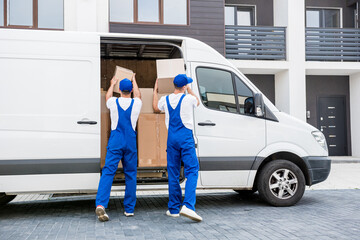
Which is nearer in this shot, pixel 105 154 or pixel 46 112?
pixel 46 112

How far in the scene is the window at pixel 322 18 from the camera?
1819 centimetres

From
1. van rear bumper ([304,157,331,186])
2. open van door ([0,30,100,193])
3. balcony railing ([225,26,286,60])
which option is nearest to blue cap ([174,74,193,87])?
open van door ([0,30,100,193])

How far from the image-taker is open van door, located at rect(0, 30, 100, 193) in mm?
5562

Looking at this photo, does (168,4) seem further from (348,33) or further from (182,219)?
(182,219)

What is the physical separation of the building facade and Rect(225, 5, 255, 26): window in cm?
4

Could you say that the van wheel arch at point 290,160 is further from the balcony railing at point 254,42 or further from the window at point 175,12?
the balcony railing at point 254,42

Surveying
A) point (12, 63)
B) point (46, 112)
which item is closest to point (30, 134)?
point (46, 112)

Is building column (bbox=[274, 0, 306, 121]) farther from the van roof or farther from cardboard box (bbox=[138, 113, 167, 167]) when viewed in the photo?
cardboard box (bbox=[138, 113, 167, 167])

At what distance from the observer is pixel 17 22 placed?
1380 cm

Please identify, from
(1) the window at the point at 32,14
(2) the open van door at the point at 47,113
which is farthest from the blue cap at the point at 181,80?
(1) the window at the point at 32,14

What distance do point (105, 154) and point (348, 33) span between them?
565 inches

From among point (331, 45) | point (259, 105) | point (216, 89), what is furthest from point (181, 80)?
point (331, 45)

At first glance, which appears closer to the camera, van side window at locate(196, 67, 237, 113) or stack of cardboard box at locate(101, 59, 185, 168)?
stack of cardboard box at locate(101, 59, 185, 168)

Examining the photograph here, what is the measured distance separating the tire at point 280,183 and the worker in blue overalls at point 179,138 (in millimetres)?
1327
